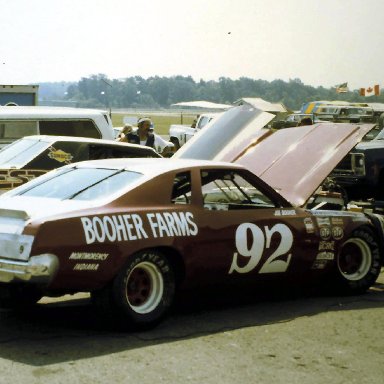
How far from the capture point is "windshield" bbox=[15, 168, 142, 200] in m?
7.03

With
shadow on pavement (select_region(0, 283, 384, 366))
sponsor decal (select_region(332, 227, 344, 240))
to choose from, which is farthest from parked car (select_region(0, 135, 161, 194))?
sponsor decal (select_region(332, 227, 344, 240))

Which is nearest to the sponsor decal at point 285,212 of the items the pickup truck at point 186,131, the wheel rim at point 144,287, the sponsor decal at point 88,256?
the wheel rim at point 144,287

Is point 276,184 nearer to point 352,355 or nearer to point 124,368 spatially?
point 352,355

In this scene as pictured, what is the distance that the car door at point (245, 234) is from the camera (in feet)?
23.9

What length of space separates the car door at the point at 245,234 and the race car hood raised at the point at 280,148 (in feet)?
1.46

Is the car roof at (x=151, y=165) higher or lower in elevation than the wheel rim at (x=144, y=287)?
higher

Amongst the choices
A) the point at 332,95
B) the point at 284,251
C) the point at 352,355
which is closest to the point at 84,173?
the point at 284,251

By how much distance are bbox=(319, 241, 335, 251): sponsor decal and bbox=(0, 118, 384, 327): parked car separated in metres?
0.02

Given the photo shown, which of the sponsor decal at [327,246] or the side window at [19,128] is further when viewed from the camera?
the side window at [19,128]

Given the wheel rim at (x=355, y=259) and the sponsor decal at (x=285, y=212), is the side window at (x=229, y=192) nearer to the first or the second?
the sponsor decal at (x=285, y=212)

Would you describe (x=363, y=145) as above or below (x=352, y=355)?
above

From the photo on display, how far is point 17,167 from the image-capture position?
11.8 meters

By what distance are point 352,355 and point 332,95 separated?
174 meters

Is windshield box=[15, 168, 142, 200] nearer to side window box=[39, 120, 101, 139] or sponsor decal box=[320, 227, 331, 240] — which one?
sponsor decal box=[320, 227, 331, 240]
